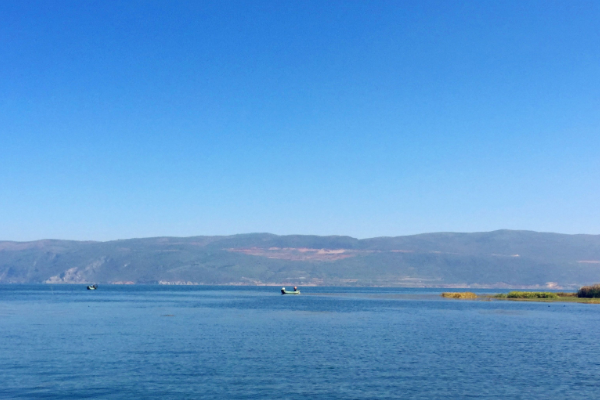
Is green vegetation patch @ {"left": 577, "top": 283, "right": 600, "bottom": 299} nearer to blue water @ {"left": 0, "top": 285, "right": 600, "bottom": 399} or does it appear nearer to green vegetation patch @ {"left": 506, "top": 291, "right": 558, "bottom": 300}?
green vegetation patch @ {"left": 506, "top": 291, "right": 558, "bottom": 300}

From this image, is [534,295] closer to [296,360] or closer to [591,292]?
[591,292]

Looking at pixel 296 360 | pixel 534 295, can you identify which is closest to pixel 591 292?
pixel 534 295

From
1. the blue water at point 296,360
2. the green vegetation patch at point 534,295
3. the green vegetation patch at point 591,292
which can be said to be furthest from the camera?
the green vegetation patch at point 534,295

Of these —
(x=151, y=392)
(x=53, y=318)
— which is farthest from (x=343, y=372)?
(x=53, y=318)

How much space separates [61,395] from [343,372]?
23141 millimetres

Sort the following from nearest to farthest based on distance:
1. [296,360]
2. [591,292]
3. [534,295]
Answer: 1. [296,360]
2. [591,292]
3. [534,295]

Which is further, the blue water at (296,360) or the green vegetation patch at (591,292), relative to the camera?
the green vegetation patch at (591,292)

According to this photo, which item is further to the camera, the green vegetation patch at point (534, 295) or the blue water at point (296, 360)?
the green vegetation patch at point (534, 295)

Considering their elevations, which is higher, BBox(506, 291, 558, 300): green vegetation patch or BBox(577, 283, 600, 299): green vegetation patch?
BBox(577, 283, 600, 299): green vegetation patch

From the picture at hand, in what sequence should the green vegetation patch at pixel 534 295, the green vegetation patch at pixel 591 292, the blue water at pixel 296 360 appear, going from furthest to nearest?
the green vegetation patch at pixel 534 295
the green vegetation patch at pixel 591 292
the blue water at pixel 296 360

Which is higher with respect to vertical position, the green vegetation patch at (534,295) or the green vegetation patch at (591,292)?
the green vegetation patch at (591,292)

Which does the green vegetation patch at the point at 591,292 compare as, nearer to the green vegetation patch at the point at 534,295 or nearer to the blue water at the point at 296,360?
the green vegetation patch at the point at 534,295

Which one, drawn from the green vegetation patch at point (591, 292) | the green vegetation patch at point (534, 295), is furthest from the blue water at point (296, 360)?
the green vegetation patch at point (534, 295)

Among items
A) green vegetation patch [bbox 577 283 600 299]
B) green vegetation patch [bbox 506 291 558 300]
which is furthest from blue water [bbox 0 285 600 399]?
green vegetation patch [bbox 506 291 558 300]
